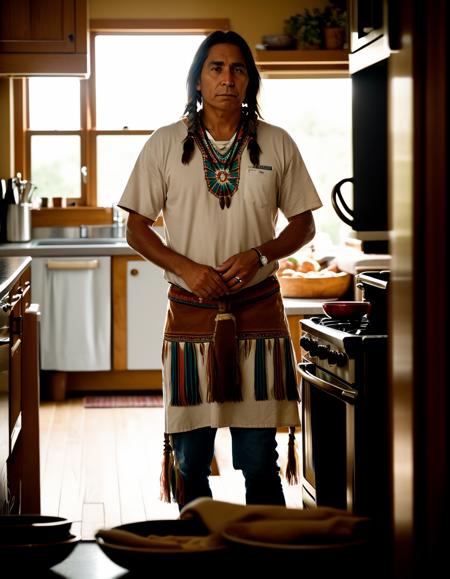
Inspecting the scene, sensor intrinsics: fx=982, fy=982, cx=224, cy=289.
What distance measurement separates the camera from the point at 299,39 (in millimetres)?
6367

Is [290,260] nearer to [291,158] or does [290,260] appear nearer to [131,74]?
[131,74]

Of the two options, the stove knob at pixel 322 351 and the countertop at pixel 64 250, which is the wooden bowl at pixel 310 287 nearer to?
the countertop at pixel 64 250

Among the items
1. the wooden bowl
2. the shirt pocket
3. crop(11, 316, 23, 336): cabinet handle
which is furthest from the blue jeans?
the wooden bowl

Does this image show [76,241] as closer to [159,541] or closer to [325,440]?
[325,440]

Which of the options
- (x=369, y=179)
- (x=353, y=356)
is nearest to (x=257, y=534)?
(x=369, y=179)

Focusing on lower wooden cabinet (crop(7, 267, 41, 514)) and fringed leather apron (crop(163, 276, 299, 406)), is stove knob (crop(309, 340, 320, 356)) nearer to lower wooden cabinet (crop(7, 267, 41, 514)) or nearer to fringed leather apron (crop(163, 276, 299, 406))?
fringed leather apron (crop(163, 276, 299, 406))

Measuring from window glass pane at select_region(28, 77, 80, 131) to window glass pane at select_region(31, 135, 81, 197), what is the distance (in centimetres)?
10

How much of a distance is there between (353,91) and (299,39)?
4.37 metres

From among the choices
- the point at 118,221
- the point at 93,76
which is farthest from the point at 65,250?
the point at 93,76

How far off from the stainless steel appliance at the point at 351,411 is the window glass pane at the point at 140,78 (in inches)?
153

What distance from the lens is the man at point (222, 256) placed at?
2.69m

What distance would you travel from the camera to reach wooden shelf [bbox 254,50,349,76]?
631cm

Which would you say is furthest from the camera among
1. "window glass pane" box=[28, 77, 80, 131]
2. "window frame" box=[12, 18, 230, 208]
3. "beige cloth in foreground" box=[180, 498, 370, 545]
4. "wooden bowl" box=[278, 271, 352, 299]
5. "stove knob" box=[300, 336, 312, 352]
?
"window glass pane" box=[28, 77, 80, 131]

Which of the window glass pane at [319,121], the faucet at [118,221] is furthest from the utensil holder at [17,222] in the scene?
the window glass pane at [319,121]
